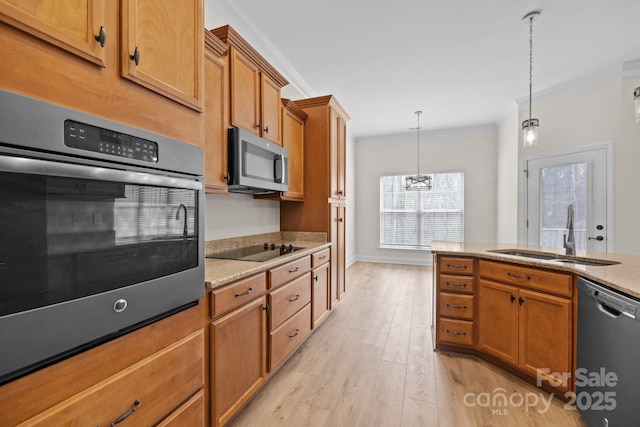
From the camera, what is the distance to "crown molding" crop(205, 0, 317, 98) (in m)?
2.37

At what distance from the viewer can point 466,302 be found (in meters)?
2.46

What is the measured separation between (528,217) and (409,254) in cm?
243

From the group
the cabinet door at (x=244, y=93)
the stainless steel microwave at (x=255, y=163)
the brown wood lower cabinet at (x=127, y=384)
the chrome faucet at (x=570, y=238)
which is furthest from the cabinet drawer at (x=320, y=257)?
the chrome faucet at (x=570, y=238)

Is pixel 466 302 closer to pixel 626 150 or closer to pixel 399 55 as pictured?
pixel 399 55

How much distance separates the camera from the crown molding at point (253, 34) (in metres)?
2.37

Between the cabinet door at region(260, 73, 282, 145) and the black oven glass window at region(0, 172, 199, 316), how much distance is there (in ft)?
4.73

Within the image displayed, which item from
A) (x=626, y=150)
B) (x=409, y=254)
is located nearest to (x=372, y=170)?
(x=409, y=254)

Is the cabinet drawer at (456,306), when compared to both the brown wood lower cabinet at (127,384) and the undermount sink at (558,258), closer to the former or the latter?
the undermount sink at (558,258)

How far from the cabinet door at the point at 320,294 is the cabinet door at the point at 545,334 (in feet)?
5.53

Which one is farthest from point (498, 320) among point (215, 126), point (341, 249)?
point (215, 126)

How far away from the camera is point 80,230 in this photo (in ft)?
2.83

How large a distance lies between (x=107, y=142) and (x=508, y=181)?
5740 millimetres

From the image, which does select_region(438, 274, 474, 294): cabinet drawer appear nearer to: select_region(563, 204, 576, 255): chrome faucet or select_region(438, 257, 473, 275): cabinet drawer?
select_region(438, 257, 473, 275): cabinet drawer

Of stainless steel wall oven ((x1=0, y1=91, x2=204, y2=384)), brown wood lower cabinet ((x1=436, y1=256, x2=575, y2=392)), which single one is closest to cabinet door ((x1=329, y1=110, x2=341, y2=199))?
brown wood lower cabinet ((x1=436, y1=256, x2=575, y2=392))
